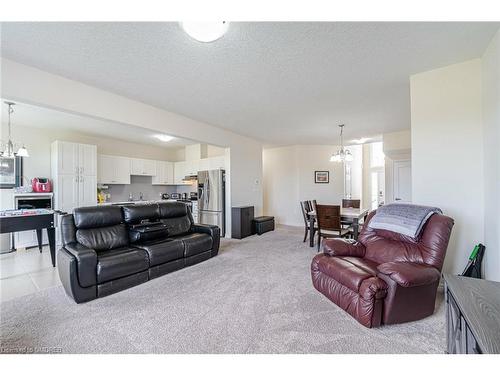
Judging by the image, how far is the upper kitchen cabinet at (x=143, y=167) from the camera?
6.12m

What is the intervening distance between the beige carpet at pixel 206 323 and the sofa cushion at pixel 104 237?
23.2 inches

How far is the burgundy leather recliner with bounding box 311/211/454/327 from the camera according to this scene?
185cm

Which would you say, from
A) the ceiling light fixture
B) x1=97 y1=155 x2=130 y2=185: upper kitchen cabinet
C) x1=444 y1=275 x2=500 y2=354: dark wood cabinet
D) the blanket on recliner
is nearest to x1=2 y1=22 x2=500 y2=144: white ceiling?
the ceiling light fixture

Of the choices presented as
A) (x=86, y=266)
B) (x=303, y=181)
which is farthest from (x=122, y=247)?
(x=303, y=181)

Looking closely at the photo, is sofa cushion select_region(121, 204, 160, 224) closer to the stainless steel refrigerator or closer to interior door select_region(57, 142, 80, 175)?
the stainless steel refrigerator

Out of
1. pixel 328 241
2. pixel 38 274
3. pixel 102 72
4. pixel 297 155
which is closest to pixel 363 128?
pixel 297 155

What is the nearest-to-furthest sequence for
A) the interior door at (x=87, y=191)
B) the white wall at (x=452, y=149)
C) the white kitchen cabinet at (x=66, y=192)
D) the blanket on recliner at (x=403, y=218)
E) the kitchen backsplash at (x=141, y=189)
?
1. the blanket on recliner at (x=403, y=218)
2. the white wall at (x=452, y=149)
3. the white kitchen cabinet at (x=66, y=192)
4. the interior door at (x=87, y=191)
5. the kitchen backsplash at (x=141, y=189)

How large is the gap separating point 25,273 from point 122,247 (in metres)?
1.48

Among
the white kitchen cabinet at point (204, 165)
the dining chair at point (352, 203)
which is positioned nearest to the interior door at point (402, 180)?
the dining chair at point (352, 203)

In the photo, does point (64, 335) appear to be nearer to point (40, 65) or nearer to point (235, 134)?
point (40, 65)

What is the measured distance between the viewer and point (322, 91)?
123 inches

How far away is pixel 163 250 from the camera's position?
9.92 feet

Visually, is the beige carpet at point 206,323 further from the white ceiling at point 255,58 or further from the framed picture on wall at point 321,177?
the framed picture on wall at point 321,177

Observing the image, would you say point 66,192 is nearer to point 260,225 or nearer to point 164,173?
point 164,173
